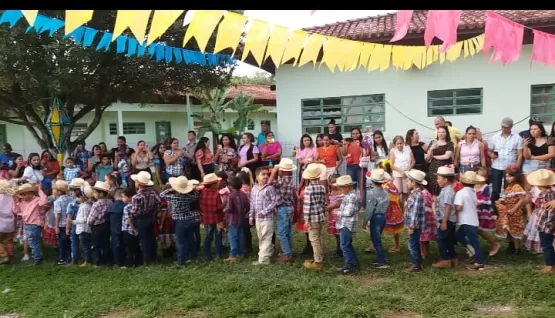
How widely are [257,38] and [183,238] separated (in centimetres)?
322

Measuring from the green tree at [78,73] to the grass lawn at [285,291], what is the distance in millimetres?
4910

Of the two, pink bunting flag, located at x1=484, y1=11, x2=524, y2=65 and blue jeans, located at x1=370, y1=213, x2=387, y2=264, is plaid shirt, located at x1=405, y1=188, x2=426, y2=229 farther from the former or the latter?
pink bunting flag, located at x1=484, y1=11, x2=524, y2=65

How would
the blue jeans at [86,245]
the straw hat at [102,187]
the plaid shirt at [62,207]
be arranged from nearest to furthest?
the straw hat at [102,187] → the blue jeans at [86,245] → the plaid shirt at [62,207]

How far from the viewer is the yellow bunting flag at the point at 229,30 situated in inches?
161

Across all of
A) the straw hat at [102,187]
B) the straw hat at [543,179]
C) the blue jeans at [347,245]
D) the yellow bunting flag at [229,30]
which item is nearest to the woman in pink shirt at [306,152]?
the blue jeans at [347,245]

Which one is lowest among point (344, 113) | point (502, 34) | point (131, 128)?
point (344, 113)

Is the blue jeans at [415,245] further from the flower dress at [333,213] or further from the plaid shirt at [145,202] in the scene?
the plaid shirt at [145,202]

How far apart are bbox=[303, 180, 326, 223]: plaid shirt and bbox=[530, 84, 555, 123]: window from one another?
258 inches

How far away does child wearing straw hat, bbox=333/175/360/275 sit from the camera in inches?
224

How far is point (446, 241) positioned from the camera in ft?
18.7

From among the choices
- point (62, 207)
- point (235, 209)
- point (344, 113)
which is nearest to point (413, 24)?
point (344, 113)

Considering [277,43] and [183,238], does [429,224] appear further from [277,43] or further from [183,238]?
[183,238]

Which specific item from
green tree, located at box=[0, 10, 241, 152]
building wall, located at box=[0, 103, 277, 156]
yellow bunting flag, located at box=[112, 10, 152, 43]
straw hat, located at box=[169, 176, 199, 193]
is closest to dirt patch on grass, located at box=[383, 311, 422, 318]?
straw hat, located at box=[169, 176, 199, 193]
